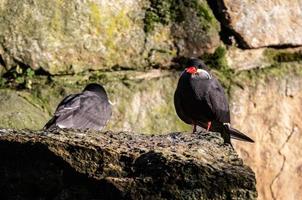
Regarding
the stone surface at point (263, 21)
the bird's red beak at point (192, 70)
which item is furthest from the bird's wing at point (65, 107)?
the stone surface at point (263, 21)

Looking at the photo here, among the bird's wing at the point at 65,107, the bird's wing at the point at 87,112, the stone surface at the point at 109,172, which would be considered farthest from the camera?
the bird's wing at the point at 87,112

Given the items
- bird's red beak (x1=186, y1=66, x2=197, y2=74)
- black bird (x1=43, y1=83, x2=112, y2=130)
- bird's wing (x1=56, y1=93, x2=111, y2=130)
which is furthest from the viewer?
bird's red beak (x1=186, y1=66, x2=197, y2=74)

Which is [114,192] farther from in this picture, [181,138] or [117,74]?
[117,74]

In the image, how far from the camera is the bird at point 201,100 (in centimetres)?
746

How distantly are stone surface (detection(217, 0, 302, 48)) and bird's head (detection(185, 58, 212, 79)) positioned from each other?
0.59m

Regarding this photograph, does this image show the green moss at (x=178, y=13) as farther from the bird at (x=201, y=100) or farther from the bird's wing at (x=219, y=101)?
the bird's wing at (x=219, y=101)

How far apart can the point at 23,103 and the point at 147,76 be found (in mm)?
1200

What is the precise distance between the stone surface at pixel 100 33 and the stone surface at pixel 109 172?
4.54 m

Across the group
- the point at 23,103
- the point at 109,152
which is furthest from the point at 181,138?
the point at 23,103

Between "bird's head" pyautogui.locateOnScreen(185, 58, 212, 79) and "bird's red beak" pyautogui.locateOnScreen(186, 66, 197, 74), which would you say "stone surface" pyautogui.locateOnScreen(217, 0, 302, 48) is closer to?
"bird's head" pyautogui.locateOnScreen(185, 58, 212, 79)

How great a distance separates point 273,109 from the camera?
25.7ft

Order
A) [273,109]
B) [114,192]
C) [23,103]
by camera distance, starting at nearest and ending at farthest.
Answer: [114,192] → [23,103] → [273,109]

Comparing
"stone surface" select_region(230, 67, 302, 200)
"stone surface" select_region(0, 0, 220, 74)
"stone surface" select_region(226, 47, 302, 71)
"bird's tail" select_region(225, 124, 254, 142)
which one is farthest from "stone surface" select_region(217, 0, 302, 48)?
"bird's tail" select_region(225, 124, 254, 142)

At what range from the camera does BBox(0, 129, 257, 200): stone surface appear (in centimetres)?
279
